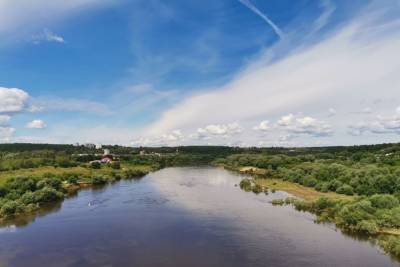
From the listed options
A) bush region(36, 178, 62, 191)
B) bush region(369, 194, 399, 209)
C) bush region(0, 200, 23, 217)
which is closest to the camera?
bush region(369, 194, 399, 209)

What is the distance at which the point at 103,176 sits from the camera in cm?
9756

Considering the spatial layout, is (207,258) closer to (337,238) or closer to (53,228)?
(337,238)

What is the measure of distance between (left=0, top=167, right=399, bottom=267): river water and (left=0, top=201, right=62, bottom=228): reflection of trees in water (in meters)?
0.24

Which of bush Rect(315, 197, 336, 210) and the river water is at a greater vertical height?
bush Rect(315, 197, 336, 210)

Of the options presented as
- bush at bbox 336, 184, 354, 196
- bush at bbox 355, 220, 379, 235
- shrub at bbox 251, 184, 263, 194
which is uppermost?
bush at bbox 336, 184, 354, 196

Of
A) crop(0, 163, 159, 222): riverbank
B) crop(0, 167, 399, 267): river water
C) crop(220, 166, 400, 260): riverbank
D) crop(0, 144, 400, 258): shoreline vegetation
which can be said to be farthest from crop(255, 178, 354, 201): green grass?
crop(0, 163, 159, 222): riverbank

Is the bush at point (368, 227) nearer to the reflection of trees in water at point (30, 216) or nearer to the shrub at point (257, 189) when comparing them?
the shrub at point (257, 189)

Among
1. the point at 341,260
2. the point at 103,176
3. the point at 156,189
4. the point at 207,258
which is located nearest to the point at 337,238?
the point at 341,260

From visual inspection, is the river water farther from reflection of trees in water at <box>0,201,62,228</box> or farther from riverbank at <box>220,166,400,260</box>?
riverbank at <box>220,166,400,260</box>

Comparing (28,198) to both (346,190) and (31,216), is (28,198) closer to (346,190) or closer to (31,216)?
(31,216)

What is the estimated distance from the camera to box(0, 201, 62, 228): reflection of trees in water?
48.0 meters

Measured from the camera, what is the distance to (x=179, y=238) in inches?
1597

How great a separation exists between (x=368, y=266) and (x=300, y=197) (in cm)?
3407

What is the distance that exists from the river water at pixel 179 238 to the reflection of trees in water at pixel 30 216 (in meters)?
0.24
